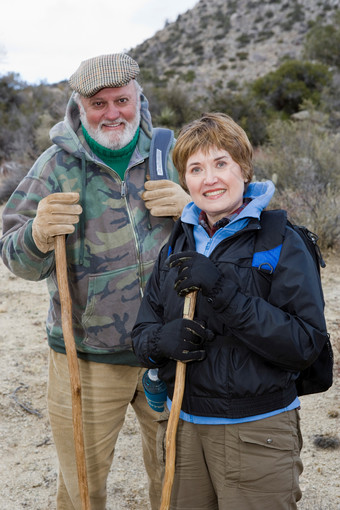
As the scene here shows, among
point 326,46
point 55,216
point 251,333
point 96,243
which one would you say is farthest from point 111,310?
point 326,46

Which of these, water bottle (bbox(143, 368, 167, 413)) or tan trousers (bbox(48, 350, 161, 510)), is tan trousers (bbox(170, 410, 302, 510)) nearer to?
water bottle (bbox(143, 368, 167, 413))

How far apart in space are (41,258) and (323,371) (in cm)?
124

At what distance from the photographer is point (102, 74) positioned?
7.37 ft

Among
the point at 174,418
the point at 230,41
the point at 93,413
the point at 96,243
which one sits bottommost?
the point at 93,413

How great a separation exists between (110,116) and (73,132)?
0.63ft

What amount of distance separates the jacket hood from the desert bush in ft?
15.2

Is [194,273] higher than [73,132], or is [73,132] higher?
[73,132]

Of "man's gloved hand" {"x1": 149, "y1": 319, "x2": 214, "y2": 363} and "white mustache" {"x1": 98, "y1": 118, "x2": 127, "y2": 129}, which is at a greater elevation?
"white mustache" {"x1": 98, "y1": 118, "x2": 127, "y2": 129}

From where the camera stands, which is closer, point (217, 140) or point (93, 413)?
point (217, 140)

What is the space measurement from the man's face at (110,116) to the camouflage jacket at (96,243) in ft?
0.30

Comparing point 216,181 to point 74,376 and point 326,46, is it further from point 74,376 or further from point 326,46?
point 326,46

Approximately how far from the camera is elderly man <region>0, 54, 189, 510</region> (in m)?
2.33

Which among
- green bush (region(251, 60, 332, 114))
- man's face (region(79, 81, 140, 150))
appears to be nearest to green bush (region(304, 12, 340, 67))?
green bush (region(251, 60, 332, 114))

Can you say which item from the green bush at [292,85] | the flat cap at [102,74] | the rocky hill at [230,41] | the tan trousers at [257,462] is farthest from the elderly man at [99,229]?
the rocky hill at [230,41]
